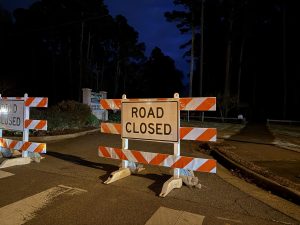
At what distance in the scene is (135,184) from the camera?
6.48 metres

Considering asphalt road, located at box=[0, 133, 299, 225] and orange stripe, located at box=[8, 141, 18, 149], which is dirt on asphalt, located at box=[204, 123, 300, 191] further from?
orange stripe, located at box=[8, 141, 18, 149]

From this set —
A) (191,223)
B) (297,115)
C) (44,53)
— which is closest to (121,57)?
(44,53)

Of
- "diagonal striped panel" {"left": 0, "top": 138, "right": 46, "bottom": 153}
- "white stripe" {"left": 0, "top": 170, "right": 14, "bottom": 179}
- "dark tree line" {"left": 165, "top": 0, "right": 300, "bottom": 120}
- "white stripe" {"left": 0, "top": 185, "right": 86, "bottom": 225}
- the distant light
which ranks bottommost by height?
"white stripe" {"left": 0, "top": 185, "right": 86, "bottom": 225}

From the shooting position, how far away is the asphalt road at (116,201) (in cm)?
464

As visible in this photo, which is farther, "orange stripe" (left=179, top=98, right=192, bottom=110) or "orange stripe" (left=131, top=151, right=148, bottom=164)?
"orange stripe" (left=131, top=151, right=148, bottom=164)

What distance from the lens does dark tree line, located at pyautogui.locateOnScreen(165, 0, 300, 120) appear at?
4125 centimetres

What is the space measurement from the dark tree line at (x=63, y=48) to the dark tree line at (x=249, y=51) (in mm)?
13879

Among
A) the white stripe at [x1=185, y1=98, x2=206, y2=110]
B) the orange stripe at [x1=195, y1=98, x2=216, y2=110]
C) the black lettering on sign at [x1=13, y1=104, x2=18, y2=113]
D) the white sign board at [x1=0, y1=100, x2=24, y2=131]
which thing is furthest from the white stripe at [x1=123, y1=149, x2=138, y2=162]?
the black lettering on sign at [x1=13, y1=104, x2=18, y2=113]

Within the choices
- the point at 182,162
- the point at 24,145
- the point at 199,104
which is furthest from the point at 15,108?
the point at 199,104

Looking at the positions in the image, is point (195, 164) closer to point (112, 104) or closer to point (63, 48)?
point (112, 104)

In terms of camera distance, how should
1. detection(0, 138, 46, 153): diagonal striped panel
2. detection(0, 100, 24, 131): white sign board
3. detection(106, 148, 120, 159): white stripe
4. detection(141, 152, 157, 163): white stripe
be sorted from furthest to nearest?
detection(0, 100, 24, 131): white sign board → detection(0, 138, 46, 153): diagonal striped panel → detection(106, 148, 120, 159): white stripe → detection(141, 152, 157, 163): white stripe

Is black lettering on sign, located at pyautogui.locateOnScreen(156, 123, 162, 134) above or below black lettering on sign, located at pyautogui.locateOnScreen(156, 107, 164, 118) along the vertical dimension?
below

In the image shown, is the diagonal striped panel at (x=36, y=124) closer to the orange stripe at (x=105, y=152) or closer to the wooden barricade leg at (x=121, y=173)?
the orange stripe at (x=105, y=152)

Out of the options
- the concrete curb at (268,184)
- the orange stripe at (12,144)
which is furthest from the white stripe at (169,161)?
the orange stripe at (12,144)
